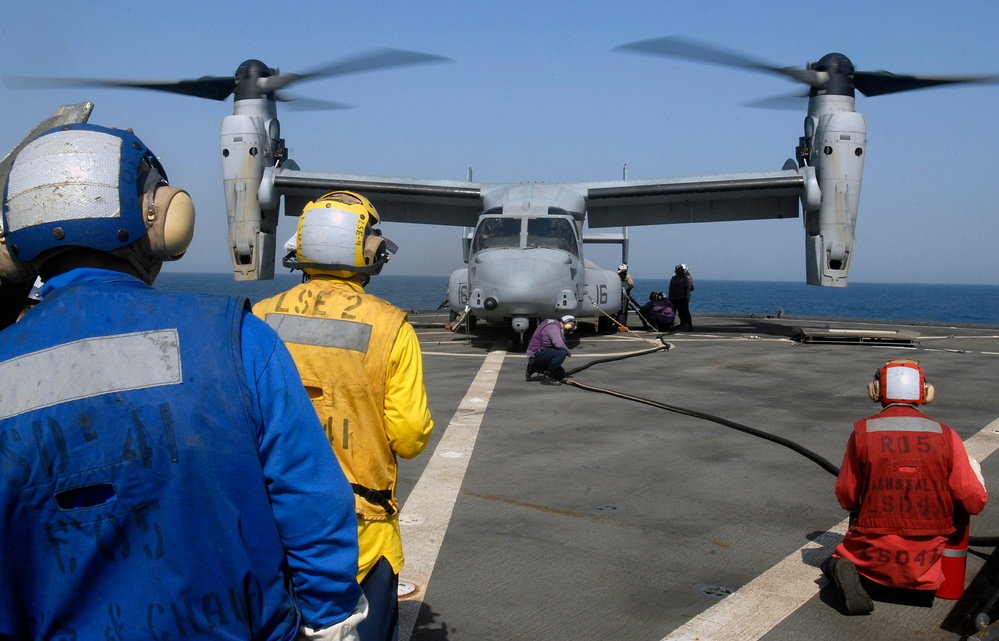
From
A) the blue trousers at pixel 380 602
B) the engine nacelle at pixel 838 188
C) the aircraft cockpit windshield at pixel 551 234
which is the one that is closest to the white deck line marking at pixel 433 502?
the blue trousers at pixel 380 602

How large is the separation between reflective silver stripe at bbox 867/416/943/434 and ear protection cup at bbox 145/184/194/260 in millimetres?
3693

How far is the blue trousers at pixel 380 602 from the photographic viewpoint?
249cm

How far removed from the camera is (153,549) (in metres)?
1.61

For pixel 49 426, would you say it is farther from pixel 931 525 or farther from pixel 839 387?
pixel 839 387

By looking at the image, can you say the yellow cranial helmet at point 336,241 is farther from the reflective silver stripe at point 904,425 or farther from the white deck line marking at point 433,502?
the reflective silver stripe at point 904,425

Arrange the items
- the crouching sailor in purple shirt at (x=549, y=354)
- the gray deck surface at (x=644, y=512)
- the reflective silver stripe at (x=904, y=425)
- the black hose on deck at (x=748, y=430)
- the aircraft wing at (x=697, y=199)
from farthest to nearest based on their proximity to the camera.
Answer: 1. the aircraft wing at (x=697, y=199)
2. the crouching sailor in purple shirt at (x=549, y=354)
3. the black hose on deck at (x=748, y=430)
4. the reflective silver stripe at (x=904, y=425)
5. the gray deck surface at (x=644, y=512)

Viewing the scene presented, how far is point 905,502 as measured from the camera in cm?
420

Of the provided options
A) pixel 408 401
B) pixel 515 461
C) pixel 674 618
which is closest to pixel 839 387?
pixel 515 461

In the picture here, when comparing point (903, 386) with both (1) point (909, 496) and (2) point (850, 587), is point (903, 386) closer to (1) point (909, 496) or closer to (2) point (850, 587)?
(1) point (909, 496)

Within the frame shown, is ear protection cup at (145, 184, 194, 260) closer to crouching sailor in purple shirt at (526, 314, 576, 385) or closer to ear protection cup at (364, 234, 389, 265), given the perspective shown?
ear protection cup at (364, 234, 389, 265)

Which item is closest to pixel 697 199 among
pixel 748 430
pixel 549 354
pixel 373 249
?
pixel 549 354

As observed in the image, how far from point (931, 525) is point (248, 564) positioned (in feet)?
12.2

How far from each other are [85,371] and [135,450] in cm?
18

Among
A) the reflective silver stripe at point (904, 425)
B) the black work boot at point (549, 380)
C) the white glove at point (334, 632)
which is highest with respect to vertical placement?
the reflective silver stripe at point (904, 425)
